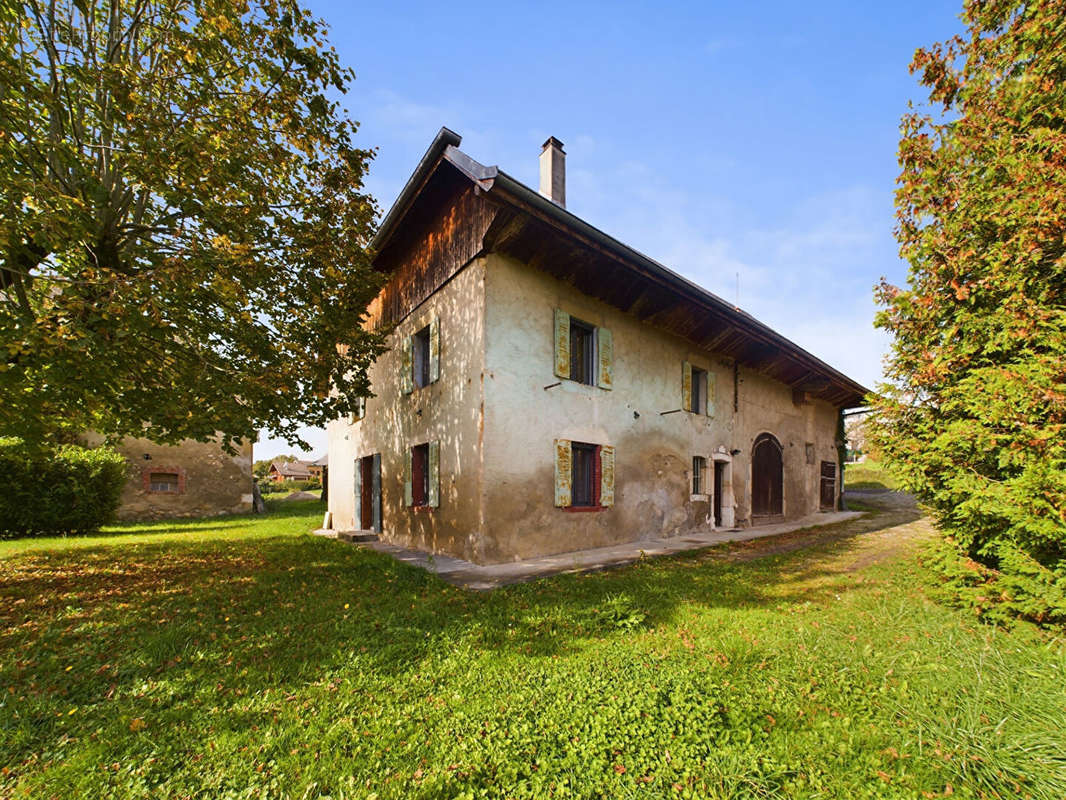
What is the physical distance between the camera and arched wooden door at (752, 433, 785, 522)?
531 inches

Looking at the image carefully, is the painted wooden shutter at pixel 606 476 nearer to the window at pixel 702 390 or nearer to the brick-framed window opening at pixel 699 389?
the window at pixel 702 390

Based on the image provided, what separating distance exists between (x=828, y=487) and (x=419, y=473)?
1558 cm

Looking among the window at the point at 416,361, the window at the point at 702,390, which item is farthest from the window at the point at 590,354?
the window at the point at 702,390

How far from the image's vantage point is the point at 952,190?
15.4 ft

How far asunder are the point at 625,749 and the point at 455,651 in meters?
1.76

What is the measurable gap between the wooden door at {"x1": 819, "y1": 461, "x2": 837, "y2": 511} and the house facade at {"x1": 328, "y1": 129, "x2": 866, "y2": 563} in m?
4.77

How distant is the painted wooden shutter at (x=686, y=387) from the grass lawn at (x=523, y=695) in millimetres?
6050

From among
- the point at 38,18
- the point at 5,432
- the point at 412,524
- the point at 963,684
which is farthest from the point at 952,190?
the point at 5,432

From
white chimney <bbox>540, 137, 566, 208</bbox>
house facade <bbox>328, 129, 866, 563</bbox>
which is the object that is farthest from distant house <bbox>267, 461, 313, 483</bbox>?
white chimney <bbox>540, 137, 566, 208</bbox>

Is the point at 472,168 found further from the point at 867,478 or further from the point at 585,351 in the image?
the point at 867,478

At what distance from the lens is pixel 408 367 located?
10.1 m

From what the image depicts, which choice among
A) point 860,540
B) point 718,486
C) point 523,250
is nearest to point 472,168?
point 523,250

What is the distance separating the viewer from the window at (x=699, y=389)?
1200 centimetres

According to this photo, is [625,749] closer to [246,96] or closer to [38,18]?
[246,96]
